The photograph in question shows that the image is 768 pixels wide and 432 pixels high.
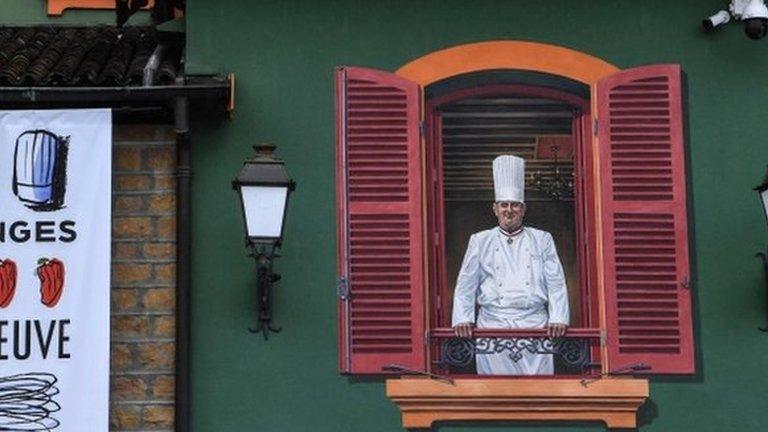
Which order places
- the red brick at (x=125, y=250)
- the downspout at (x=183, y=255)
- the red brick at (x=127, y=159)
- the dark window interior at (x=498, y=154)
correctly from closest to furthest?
the downspout at (x=183, y=255) < the red brick at (x=125, y=250) < the red brick at (x=127, y=159) < the dark window interior at (x=498, y=154)

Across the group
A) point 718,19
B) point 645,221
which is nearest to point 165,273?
point 645,221

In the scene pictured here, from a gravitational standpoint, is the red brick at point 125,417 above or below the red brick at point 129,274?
below

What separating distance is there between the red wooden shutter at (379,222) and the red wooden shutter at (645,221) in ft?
3.73

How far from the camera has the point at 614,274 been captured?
29.0 feet

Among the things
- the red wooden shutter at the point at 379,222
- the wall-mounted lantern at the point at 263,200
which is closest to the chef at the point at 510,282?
the red wooden shutter at the point at 379,222

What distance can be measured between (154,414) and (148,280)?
2.58 feet

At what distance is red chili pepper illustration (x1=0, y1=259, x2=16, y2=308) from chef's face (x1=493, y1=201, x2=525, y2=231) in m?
2.90

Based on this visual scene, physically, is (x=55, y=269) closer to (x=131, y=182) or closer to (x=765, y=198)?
(x=131, y=182)

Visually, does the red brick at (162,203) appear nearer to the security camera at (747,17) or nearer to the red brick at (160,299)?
the red brick at (160,299)

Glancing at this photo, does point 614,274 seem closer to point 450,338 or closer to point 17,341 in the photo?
point 450,338

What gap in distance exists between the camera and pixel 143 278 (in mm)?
8734

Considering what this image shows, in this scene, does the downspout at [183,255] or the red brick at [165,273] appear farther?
the red brick at [165,273]

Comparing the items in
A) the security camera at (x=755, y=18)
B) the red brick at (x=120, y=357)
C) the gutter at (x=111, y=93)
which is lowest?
the red brick at (x=120, y=357)

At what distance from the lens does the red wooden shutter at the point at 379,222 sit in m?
8.73
